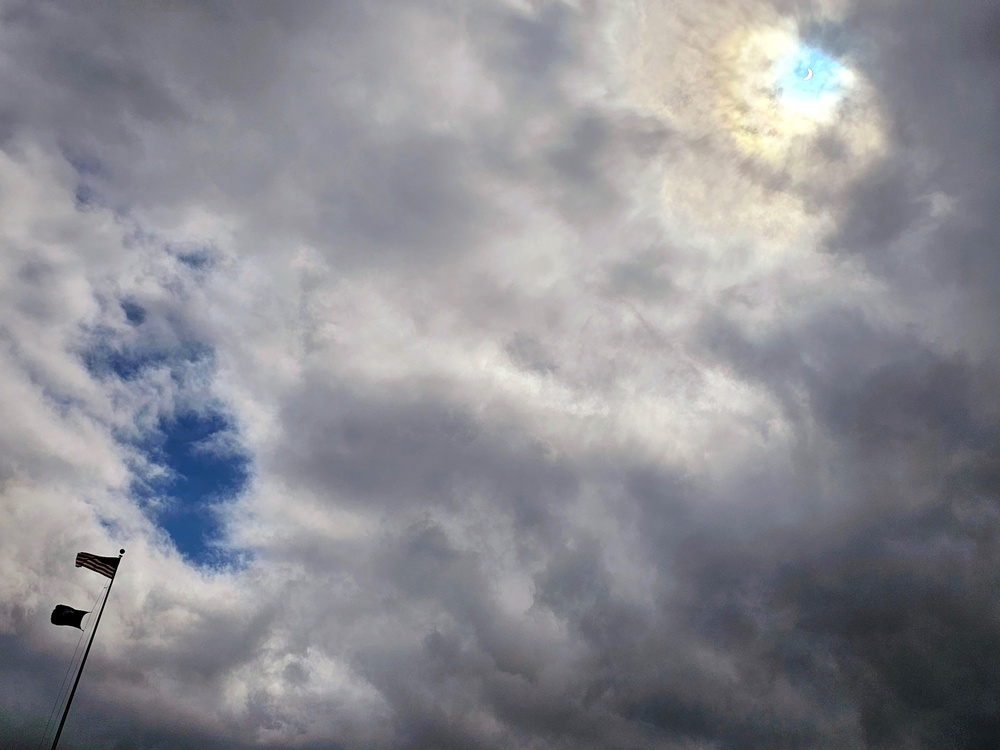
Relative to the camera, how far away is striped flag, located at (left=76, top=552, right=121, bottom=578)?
226 ft

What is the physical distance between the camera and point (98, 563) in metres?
70.1

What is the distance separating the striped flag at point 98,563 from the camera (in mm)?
69000

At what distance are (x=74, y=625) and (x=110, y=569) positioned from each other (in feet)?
21.1

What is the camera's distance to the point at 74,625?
66.7 meters

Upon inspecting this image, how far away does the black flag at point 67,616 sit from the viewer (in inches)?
2598

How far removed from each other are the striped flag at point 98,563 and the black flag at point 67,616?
454cm

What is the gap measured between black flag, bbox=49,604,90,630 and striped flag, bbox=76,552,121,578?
4543mm

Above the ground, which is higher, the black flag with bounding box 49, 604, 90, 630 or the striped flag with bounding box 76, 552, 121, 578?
the striped flag with bounding box 76, 552, 121, 578

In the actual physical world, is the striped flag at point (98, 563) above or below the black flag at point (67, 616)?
above

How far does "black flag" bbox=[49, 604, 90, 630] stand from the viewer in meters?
66.0

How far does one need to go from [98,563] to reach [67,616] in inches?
237

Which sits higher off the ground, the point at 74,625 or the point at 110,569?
the point at 110,569

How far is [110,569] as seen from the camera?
7038 centimetres

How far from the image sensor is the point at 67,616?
66.8 m
